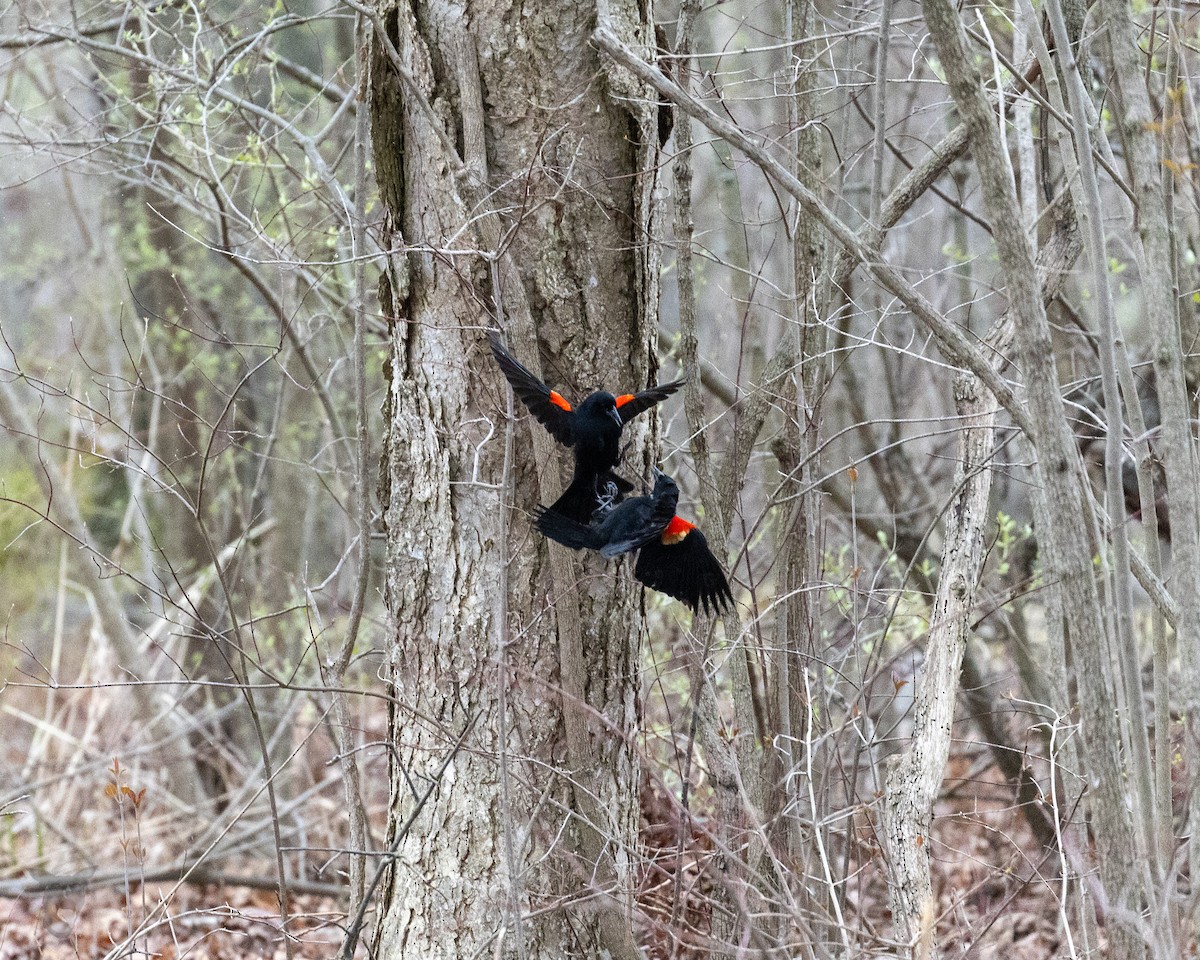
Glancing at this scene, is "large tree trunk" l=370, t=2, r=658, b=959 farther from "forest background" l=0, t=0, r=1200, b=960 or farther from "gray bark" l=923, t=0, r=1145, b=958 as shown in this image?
"gray bark" l=923, t=0, r=1145, b=958

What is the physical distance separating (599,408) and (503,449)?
364mm

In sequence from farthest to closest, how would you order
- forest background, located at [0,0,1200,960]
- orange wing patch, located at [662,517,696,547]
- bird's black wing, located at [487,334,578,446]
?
1. orange wing patch, located at [662,517,696,547]
2. bird's black wing, located at [487,334,578,446]
3. forest background, located at [0,0,1200,960]

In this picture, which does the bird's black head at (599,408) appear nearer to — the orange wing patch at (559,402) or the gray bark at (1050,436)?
the orange wing patch at (559,402)

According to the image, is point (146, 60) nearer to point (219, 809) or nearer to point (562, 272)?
point (562, 272)

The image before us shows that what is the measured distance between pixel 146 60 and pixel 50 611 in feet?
23.9

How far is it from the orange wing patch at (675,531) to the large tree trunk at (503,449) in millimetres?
207

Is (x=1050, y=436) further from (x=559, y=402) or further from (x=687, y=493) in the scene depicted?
(x=687, y=493)

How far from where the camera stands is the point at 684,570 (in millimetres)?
2867

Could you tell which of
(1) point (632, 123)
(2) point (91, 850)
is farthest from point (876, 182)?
(2) point (91, 850)

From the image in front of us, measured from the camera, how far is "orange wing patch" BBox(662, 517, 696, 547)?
9.06 feet

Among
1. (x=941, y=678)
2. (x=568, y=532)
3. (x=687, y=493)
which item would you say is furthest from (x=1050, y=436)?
(x=687, y=493)

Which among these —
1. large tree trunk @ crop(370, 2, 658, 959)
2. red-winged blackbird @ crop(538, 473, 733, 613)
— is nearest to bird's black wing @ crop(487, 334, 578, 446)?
large tree trunk @ crop(370, 2, 658, 959)

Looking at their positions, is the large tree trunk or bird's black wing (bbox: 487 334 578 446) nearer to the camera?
bird's black wing (bbox: 487 334 578 446)

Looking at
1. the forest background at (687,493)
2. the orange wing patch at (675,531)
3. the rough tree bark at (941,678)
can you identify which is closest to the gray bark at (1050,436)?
the forest background at (687,493)
